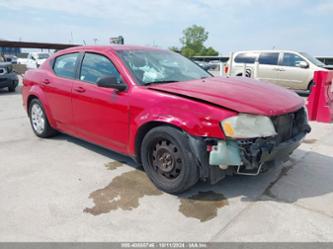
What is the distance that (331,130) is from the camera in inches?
230

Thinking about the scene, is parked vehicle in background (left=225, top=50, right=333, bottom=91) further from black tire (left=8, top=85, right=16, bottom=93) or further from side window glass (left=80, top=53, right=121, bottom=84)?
side window glass (left=80, top=53, right=121, bottom=84)

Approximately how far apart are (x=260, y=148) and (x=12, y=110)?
283 inches

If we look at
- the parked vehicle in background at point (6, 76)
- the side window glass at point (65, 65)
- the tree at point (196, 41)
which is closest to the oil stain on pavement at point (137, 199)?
the side window glass at point (65, 65)

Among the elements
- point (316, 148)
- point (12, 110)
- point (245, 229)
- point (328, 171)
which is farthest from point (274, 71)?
point (245, 229)

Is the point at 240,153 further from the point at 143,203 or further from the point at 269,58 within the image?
the point at 269,58

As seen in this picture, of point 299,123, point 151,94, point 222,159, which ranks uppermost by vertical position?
point 151,94

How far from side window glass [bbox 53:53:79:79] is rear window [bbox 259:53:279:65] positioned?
8972 mm

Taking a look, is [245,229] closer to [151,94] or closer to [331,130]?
[151,94]

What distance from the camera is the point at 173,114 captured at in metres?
2.96

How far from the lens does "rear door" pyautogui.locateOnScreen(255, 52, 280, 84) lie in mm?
11414

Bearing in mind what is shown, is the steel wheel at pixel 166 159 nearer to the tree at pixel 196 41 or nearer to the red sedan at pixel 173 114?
the red sedan at pixel 173 114

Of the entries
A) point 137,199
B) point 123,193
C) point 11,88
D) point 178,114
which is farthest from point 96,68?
point 11,88

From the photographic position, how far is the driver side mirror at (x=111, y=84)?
3.34 metres

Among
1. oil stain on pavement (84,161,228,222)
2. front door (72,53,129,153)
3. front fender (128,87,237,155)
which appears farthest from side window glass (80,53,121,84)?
oil stain on pavement (84,161,228,222)
